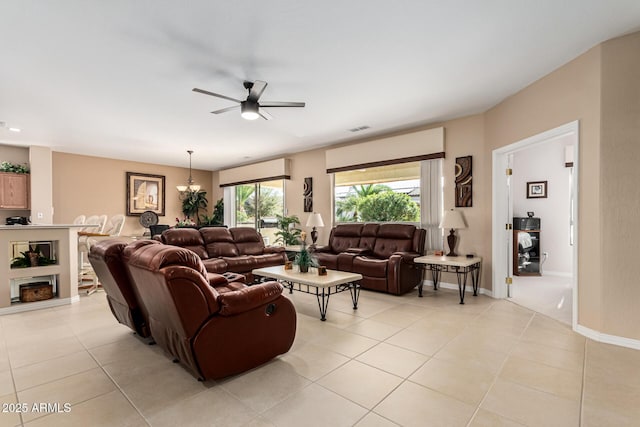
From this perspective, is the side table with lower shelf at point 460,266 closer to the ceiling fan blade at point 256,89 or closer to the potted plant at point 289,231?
the potted plant at point 289,231

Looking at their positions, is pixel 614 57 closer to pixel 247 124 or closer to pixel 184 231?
pixel 247 124

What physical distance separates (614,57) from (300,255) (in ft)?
12.5

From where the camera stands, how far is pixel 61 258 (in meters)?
4.32

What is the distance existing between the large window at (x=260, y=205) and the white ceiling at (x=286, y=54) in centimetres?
329

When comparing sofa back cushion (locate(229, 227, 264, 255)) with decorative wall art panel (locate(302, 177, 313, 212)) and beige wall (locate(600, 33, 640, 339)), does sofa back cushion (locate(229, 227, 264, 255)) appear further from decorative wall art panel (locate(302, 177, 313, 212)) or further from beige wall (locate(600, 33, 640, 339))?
beige wall (locate(600, 33, 640, 339))

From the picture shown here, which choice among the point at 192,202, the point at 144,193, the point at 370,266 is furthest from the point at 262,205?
the point at 370,266

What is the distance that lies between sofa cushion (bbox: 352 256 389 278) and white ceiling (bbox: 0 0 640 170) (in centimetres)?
228

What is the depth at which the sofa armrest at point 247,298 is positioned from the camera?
2133 mm

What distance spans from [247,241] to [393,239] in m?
2.90

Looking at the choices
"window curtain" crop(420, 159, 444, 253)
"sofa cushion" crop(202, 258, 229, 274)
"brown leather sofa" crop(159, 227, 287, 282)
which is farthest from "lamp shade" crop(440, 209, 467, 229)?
"sofa cushion" crop(202, 258, 229, 274)

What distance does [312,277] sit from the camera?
3785mm

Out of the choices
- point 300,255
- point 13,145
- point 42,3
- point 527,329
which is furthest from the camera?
point 13,145

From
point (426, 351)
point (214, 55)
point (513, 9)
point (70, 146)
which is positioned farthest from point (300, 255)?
point (70, 146)

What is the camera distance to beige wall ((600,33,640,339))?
2.76 meters
